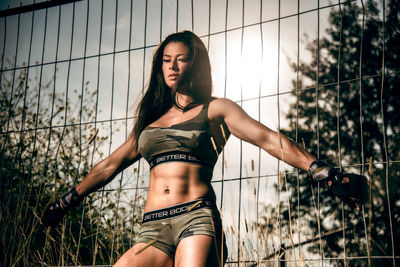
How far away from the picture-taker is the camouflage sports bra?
171 centimetres

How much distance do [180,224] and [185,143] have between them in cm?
31

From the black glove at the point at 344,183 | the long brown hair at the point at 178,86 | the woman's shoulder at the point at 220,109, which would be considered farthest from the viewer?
the long brown hair at the point at 178,86

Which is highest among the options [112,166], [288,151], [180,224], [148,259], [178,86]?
[178,86]

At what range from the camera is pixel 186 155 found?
1704 millimetres

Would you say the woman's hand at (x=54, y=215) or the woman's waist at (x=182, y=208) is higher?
the woman's hand at (x=54, y=215)

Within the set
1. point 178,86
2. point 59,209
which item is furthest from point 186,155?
point 59,209

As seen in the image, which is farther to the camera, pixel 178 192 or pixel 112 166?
pixel 112 166

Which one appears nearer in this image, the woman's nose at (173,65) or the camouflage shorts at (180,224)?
the camouflage shorts at (180,224)

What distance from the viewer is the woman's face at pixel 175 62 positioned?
1.94 meters

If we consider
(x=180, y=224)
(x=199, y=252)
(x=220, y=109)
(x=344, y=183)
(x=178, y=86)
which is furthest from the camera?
(x=178, y=86)

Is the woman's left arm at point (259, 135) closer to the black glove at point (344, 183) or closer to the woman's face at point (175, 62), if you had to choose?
the black glove at point (344, 183)

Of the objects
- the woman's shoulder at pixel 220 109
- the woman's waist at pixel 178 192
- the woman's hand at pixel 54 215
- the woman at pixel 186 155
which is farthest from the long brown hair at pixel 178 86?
the woman's hand at pixel 54 215

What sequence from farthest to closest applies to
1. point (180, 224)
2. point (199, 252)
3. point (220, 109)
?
point (220, 109) < point (180, 224) < point (199, 252)

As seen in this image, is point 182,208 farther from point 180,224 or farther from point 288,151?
point 288,151
